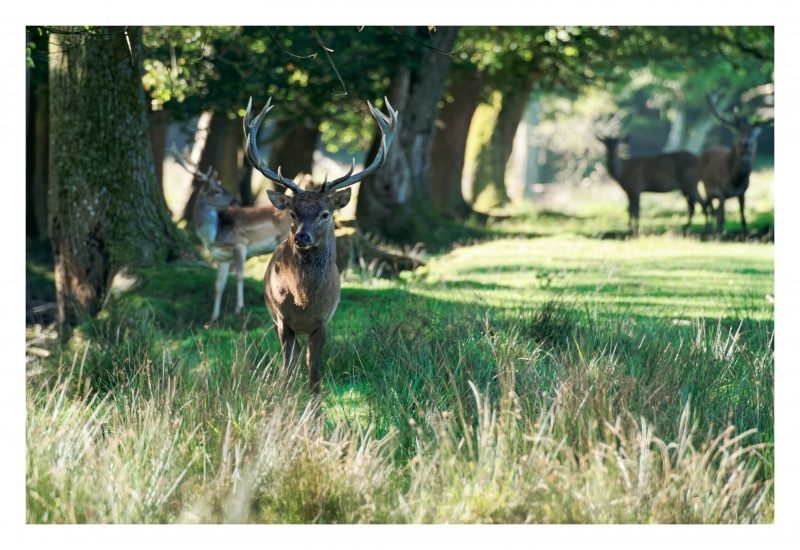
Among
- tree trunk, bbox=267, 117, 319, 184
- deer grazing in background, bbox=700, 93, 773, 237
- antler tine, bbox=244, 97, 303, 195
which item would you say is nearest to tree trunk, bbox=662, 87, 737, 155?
deer grazing in background, bbox=700, 93, 773, 237

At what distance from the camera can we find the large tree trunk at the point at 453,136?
18.4 metres

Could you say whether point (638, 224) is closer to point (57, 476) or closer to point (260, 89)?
point (260, 89)

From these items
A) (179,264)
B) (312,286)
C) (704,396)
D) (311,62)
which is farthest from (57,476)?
(311,62)

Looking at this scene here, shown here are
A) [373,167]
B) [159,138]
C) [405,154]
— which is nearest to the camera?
[373,167]

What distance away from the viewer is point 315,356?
6.05 m

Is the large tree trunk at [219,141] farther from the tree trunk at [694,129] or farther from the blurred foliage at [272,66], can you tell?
the tree trunk at [694,129]

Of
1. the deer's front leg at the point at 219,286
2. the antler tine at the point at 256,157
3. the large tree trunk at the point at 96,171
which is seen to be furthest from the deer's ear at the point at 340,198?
the large tree trunk at the point at 96,171

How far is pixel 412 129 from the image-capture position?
47.1 ft

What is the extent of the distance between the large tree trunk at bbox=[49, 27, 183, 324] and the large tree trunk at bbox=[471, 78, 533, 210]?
12.6 m

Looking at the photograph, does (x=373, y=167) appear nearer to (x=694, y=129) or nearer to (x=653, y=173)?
(x=653, y=173)

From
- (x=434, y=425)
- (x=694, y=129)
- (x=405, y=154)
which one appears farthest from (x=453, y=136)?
(x=694, y=129)

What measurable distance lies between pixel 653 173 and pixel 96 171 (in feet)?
36.6

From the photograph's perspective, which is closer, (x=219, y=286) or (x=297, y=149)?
(x=219, y=286)
